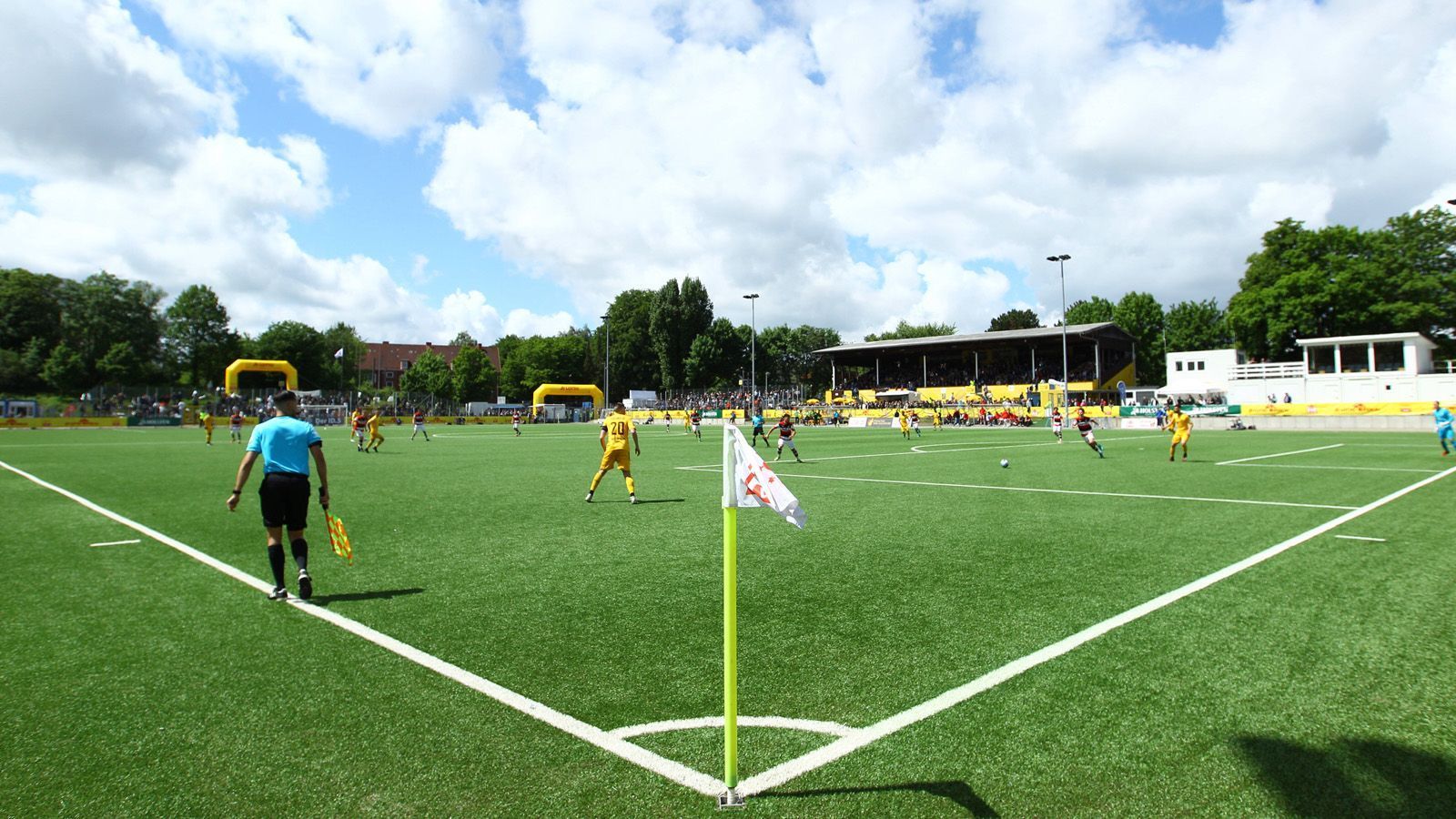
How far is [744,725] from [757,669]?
0.86 metres

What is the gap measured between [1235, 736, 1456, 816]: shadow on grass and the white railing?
234 ft

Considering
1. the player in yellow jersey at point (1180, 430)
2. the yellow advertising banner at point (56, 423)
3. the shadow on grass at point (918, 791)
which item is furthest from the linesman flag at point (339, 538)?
the yellow advertising banner at point (56, 423)

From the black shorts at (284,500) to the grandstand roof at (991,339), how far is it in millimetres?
69347

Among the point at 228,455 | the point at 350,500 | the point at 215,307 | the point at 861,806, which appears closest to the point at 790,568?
the point at 861,806

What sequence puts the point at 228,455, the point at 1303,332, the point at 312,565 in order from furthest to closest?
the point at 1303,332
the point at 228,455
the point at 312,565

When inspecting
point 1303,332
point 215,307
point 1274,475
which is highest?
point 215,307

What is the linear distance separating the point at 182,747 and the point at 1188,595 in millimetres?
7404

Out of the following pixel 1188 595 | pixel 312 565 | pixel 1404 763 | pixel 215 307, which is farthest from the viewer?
pixel 215 307

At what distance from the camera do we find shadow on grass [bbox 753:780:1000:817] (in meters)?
3.36

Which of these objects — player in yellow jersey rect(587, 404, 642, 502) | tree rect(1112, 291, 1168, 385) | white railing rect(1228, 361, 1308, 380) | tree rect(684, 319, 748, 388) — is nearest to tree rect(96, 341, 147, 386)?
tree rect(684, 319, 748, 388)

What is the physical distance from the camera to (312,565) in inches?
340

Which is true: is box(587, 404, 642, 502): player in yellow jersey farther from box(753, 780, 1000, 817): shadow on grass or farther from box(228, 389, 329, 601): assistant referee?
box(753, 780, 1000, 817): shadow on grass

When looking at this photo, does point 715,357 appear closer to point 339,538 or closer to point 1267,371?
point 1267,371

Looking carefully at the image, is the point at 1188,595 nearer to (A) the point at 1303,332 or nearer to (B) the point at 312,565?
(B) the point at 312,565
